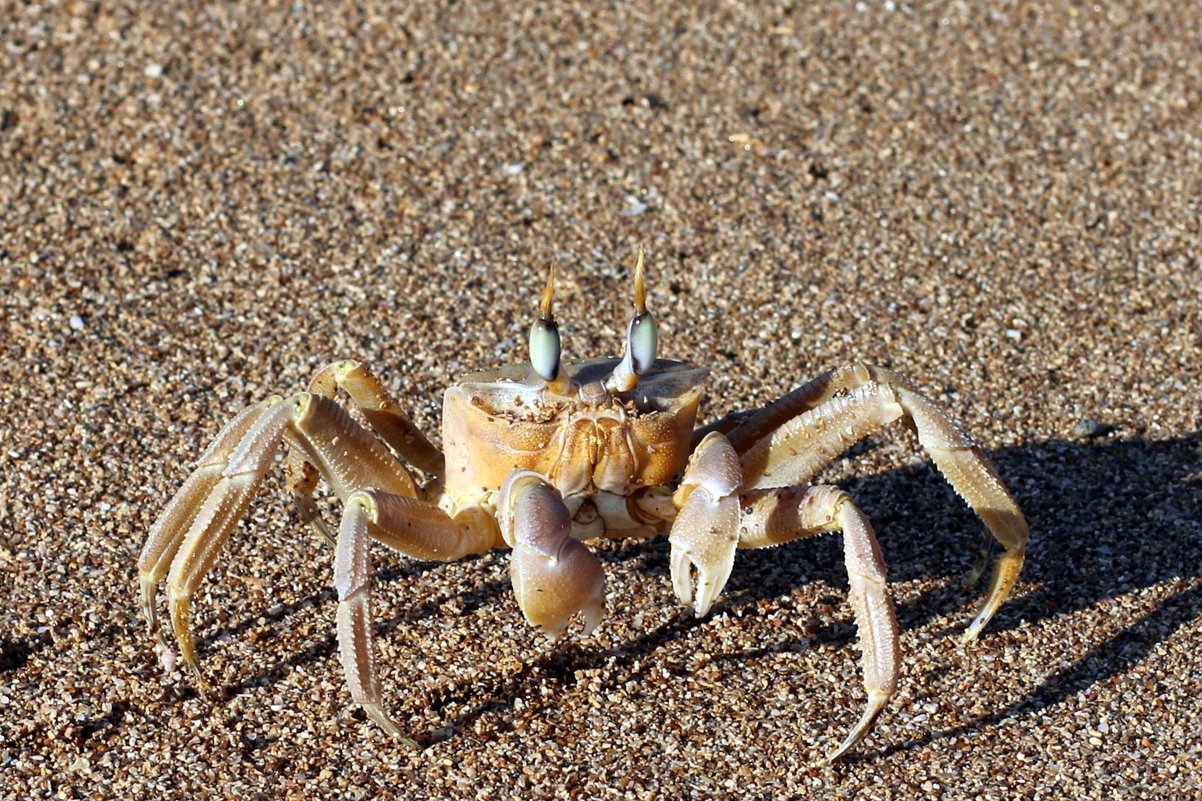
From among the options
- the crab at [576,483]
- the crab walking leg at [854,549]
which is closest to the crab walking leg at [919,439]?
the crab at [576,483]

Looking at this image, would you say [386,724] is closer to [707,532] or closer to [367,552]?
[367,552]

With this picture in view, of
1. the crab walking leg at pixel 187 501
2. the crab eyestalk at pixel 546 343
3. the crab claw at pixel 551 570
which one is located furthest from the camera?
the crab walking leg at pixel 187 501

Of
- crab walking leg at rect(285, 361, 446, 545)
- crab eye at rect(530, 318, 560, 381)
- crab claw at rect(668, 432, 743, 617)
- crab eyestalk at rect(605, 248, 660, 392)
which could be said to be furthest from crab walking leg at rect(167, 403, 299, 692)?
crab claw at rect(668, 432, 743, 617)

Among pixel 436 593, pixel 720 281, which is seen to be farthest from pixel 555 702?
pixel 720 281

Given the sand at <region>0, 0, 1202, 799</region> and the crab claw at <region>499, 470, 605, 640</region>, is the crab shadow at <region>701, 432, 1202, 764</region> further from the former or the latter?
the crab claw at <region>499, 470, 605, 640</region>

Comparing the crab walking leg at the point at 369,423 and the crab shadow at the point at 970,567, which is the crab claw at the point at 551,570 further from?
the crab walking leg at the point at 369,423

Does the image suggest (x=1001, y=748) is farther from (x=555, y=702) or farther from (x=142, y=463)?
(x=142, y=463)
